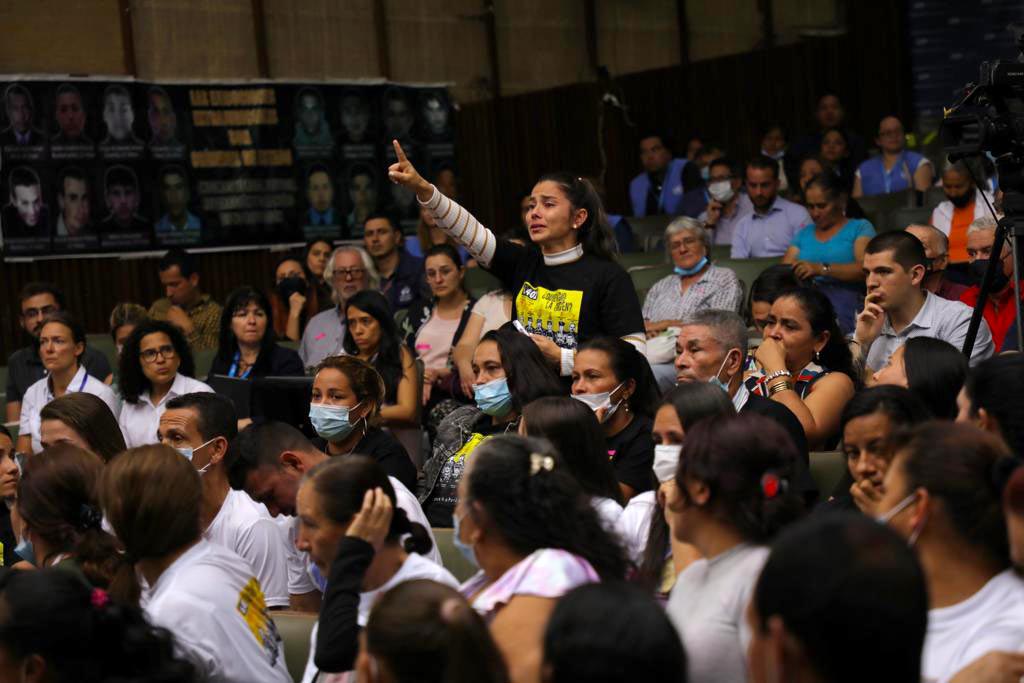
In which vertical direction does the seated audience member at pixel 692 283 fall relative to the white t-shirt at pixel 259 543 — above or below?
above

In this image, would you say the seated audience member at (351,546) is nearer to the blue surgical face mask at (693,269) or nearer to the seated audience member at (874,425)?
the seated audience member at (874,425)

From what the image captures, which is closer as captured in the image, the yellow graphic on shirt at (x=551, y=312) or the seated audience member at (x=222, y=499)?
the seated audience member at (x=222, y=499)

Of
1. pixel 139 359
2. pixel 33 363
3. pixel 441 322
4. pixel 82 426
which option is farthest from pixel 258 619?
pixel 33 363

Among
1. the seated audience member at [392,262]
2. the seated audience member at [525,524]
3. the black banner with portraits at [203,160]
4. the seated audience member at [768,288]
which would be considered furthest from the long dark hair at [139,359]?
the seated audience member at [525,524]

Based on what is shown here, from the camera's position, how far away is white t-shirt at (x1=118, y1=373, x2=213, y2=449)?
18.1 ft

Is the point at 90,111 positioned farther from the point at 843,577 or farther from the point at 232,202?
the point at 843,577

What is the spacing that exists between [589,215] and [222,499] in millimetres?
1449

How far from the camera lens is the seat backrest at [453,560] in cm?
349

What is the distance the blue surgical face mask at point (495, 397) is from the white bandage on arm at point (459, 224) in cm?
42

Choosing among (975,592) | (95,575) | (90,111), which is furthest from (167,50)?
(975,592)

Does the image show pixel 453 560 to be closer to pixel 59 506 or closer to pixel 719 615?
pixel 59 506

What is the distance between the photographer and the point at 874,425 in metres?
2.97

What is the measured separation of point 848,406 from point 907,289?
1.62 metres

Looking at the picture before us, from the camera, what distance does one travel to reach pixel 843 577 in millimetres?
1521
